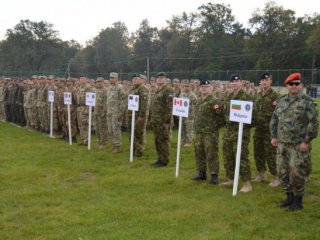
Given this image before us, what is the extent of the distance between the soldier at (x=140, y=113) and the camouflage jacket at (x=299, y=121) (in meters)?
4.76

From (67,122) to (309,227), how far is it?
32.4 feet

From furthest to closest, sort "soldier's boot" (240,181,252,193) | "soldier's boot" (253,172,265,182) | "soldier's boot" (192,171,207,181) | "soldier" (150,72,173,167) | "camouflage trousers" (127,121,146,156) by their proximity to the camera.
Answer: "camouflage trousers" (127,121,146,156)
"soldier" (150,72,173,167)
"soldier's boot" (192,171,207,181)
"soldier's boot" (253,172,265,182)
"soldier's boot" (240,181,252,193)

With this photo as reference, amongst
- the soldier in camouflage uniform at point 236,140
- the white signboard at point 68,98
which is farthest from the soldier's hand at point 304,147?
the white signboard at point 68,98

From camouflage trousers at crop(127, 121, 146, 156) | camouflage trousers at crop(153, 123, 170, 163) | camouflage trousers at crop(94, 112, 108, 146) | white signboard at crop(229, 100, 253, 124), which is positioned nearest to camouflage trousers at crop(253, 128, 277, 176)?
white signboard at crop(229, 100, 253, 124)

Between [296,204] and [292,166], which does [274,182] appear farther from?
[292,166]

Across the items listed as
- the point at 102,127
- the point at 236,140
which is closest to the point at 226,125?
the point at 236,140

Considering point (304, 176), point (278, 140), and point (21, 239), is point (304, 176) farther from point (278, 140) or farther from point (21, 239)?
point (21, 239)

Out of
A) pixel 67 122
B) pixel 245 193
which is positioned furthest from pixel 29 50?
pixel 245 193

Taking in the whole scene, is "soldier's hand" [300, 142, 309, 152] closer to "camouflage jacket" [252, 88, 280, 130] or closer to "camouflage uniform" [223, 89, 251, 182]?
"camouflage uniform" [223, 89, 251, 182]

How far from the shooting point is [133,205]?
7207mm

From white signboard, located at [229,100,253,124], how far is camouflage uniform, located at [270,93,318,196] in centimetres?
61

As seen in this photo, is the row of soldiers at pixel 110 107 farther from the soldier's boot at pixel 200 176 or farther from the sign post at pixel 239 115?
the sign post at pixel 239 115

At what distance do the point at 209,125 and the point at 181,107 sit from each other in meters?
0.96

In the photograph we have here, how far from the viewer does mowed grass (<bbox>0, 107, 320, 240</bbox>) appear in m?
5.98
